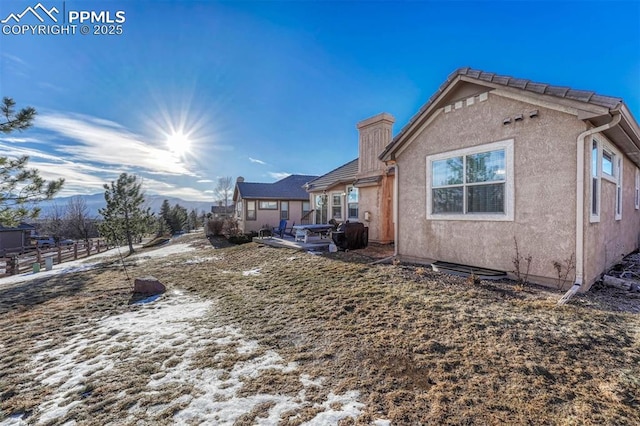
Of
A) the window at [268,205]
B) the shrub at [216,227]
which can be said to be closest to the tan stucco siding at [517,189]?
the window at [268,205]

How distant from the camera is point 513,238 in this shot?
226 inches

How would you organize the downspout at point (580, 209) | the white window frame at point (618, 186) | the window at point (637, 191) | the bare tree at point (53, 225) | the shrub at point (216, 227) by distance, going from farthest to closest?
the bare tree at point (53, 225) < the shrub at point (216, 227) < the window at point (637, 191) < the white window frame at point (618, 186) < the downspout at point (580, 209)

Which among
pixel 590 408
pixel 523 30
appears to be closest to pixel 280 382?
pixel 590 408

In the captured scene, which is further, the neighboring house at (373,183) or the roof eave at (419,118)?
the neighboring house at (373,183)

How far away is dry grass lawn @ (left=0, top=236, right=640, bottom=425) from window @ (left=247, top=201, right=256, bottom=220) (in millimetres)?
16667

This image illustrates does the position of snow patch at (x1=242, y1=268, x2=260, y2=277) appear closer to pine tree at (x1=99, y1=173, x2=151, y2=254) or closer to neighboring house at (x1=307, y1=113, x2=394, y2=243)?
neighboring house at (x1=307, y1=113, x2=394, y2=243)

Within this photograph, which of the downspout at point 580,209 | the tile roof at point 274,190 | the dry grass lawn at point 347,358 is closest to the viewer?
the dry grass lawn at point 347,358

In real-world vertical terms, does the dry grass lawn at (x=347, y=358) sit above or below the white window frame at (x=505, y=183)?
below

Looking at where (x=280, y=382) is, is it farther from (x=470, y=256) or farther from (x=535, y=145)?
(x=535, y=145)

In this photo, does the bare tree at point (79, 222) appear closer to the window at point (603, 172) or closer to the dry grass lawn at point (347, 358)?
the dry grass lawn at point (347, 358)

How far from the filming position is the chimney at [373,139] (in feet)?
36.9

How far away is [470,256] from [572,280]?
1807mm

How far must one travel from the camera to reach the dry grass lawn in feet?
8.05

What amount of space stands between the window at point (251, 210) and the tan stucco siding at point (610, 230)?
20292 mm
